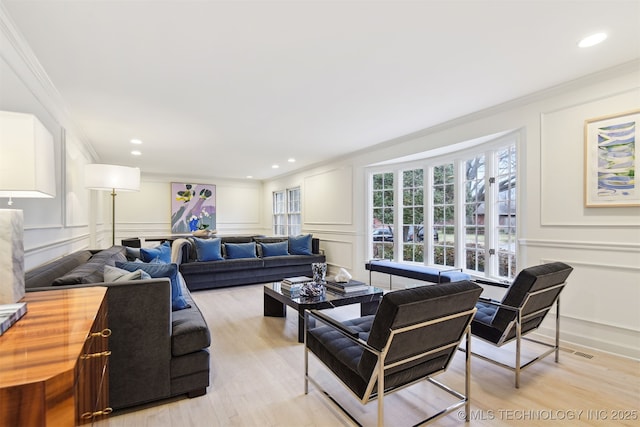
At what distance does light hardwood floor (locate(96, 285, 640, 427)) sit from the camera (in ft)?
5.72

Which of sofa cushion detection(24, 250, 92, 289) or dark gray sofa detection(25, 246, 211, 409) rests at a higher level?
sofa cushion detection(24, 250, 92, 289)

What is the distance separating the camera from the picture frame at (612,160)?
93.4 inches

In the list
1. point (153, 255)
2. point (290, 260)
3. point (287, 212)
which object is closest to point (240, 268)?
point (290, 260)

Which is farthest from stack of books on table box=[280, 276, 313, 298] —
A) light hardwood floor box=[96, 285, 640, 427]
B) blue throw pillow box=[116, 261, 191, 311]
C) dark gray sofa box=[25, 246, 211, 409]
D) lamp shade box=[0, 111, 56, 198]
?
lamp shade box=[0, 111, 56, 198]

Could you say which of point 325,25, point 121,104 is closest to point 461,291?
point 325,25

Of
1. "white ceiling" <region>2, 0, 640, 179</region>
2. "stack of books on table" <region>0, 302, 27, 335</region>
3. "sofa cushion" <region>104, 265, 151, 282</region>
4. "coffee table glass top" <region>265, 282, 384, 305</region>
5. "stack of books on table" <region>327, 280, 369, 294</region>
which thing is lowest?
"coffee table glass top" <region>265, 282, 384, 305</region>

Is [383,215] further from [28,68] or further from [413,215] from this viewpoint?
[28,68]

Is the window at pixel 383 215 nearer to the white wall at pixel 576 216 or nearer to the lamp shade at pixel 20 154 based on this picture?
the white wall at pixel 576 216

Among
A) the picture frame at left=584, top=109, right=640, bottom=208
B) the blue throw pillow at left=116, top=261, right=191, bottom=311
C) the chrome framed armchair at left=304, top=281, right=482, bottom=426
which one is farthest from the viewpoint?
the picture frame at left=584, top=109, right=640, bottom=208

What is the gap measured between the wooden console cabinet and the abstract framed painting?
689cm

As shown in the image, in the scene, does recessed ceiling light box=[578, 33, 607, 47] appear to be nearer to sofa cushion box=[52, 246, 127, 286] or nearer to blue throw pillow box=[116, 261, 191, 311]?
blue throw pillow box=[116, 261, 191, 311]

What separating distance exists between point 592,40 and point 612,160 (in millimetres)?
1013

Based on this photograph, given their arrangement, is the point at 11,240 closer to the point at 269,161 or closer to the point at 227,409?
the point at 227,409

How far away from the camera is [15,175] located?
1.14 m
